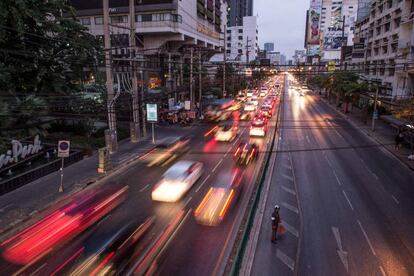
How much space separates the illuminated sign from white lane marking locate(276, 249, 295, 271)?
1901 cm

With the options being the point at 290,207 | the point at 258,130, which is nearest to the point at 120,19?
the point at 258,130

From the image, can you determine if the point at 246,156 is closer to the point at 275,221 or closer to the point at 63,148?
the point at 275,221

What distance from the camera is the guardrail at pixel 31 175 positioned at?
1897 centimetres

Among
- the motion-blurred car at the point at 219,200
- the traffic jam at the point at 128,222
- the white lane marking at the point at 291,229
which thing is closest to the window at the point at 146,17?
the traffic jam at the point at 128,222

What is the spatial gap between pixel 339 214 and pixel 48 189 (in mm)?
18059

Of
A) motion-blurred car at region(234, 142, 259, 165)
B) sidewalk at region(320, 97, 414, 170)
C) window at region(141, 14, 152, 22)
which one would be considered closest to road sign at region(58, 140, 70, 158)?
motion-blurred car at region(234, 142, 259, 165)

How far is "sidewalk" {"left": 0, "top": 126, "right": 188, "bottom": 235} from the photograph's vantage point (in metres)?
16.1

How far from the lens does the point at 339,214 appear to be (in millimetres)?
16312

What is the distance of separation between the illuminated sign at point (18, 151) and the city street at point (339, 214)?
1799 centimetres

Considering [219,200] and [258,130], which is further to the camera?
[258,130]

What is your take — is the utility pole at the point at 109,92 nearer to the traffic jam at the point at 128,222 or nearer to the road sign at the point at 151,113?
the traffic jam at the point at 128,222

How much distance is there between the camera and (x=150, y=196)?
18391mm

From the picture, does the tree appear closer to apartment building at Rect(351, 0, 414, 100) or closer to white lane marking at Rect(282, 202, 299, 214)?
white lane marking at Rect(282, 202, 299, 214)

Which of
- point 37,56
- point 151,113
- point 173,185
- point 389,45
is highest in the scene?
point 389,45
